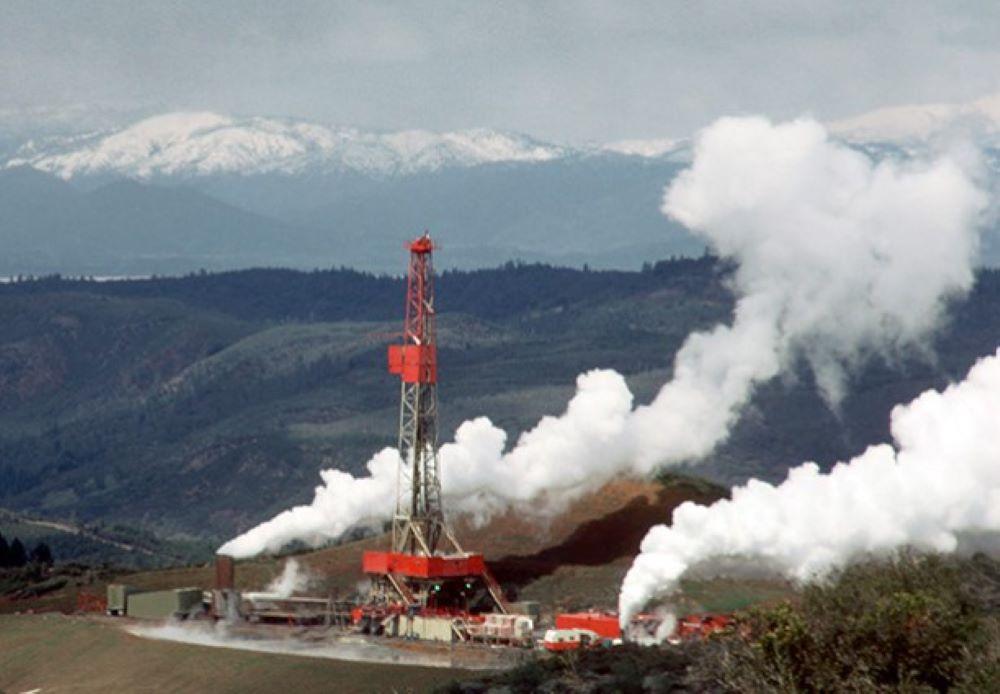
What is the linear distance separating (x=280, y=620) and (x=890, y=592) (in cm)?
7090

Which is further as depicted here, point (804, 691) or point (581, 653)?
point (581, 653)

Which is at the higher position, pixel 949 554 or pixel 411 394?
pixel 411 394

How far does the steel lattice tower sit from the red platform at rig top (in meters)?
2.28

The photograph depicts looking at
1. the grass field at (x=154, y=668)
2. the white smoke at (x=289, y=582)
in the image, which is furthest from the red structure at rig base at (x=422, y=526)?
the grass field at (x=154, y=668)

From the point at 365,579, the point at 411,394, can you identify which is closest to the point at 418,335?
the point at 411,394

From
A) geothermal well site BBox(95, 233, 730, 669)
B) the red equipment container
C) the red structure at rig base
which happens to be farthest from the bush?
the red structure at rig base

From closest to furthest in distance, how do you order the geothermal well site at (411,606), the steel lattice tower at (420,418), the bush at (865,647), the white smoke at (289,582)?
the bush at (865,647) → the geothermal well site at (411,606) → the steel lattice tower at (420,418) → the white smoke at (289,582)

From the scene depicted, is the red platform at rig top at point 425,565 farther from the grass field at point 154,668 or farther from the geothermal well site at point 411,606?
the grass field at point 154,668

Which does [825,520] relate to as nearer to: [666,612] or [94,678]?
[666,612]

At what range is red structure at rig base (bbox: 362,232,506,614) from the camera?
6905 inches

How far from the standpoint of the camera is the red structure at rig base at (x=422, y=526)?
575ft

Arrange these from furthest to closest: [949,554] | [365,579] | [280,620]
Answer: [365,579], [280,620], [949,554]

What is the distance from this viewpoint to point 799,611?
368 ft

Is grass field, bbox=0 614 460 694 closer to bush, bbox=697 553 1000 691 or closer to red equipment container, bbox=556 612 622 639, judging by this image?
red equipment container, bbox=556 612 622 639
